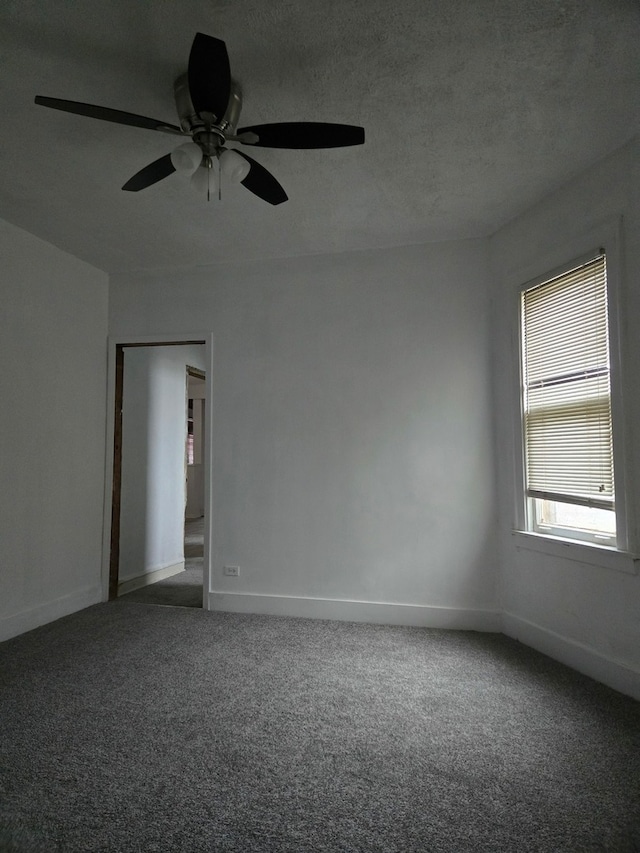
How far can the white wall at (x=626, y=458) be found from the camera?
270cm

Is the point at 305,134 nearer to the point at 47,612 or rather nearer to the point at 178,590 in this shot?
the point at 47,612

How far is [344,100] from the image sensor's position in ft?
7.82

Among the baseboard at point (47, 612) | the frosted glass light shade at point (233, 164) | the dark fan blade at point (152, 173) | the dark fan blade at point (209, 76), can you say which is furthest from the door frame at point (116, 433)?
the dark fan blade at point (209, 76)

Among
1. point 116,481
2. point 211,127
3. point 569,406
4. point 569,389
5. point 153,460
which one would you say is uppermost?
point 211,127

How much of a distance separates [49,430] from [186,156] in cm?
272

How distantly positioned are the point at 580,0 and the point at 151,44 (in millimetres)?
1673

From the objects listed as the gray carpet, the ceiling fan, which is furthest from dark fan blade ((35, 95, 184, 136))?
the gray carpet

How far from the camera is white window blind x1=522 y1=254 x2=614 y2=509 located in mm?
2928

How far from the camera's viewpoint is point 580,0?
73.5 inches

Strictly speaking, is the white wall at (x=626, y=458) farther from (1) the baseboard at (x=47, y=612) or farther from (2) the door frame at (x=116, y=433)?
(1) the baseboard at (x=47, y=612)

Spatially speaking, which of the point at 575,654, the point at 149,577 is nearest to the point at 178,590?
the point at 149,577

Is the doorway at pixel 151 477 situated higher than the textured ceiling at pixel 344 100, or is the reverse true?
the textured ceiling at pixel 344 100

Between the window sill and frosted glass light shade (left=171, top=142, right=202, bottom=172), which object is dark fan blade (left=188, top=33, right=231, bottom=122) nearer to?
frosted glass light shade (left=171, top=142, right=202, bottom=172)

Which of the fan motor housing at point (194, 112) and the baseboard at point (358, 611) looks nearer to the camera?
the fan motor housing at point (194, 112)
